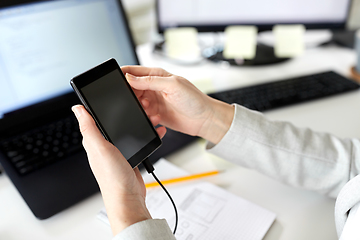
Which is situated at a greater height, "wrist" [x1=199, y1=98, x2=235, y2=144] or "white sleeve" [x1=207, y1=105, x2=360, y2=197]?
"wrist" [x1=199, y1=98, x2=235, y2=144]

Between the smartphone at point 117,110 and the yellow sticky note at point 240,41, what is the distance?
509mm

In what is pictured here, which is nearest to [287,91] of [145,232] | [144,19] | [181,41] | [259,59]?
[259,59]

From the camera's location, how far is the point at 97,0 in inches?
25.9

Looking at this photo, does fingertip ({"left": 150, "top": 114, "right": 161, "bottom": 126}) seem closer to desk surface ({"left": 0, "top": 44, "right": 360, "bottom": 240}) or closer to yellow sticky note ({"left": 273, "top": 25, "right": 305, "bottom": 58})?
desk surface ({"left": 0, "top": 44, "right": 360, "bottom": 240})

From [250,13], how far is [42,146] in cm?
66

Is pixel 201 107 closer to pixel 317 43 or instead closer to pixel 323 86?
pixel 323 86

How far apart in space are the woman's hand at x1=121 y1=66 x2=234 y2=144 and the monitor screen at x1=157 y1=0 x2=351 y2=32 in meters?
0.41

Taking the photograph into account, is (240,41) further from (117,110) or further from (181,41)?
(117,110)

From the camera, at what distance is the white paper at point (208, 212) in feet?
1.36

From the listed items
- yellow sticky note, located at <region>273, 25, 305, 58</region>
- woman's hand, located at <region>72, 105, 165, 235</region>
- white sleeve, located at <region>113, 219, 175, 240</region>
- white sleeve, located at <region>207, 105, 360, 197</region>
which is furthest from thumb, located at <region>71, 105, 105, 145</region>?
yellow sticky note, located at <region>273, 25, 305, 58</region>

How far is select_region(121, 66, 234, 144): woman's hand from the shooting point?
0.45 meters

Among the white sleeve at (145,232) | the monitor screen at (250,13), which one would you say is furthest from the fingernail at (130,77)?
the monitor screen at (250,13)

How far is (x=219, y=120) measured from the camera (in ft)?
1.63

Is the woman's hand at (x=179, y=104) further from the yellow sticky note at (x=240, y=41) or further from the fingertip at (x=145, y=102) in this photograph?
the yellow sticky note at (x=240, y=41)
